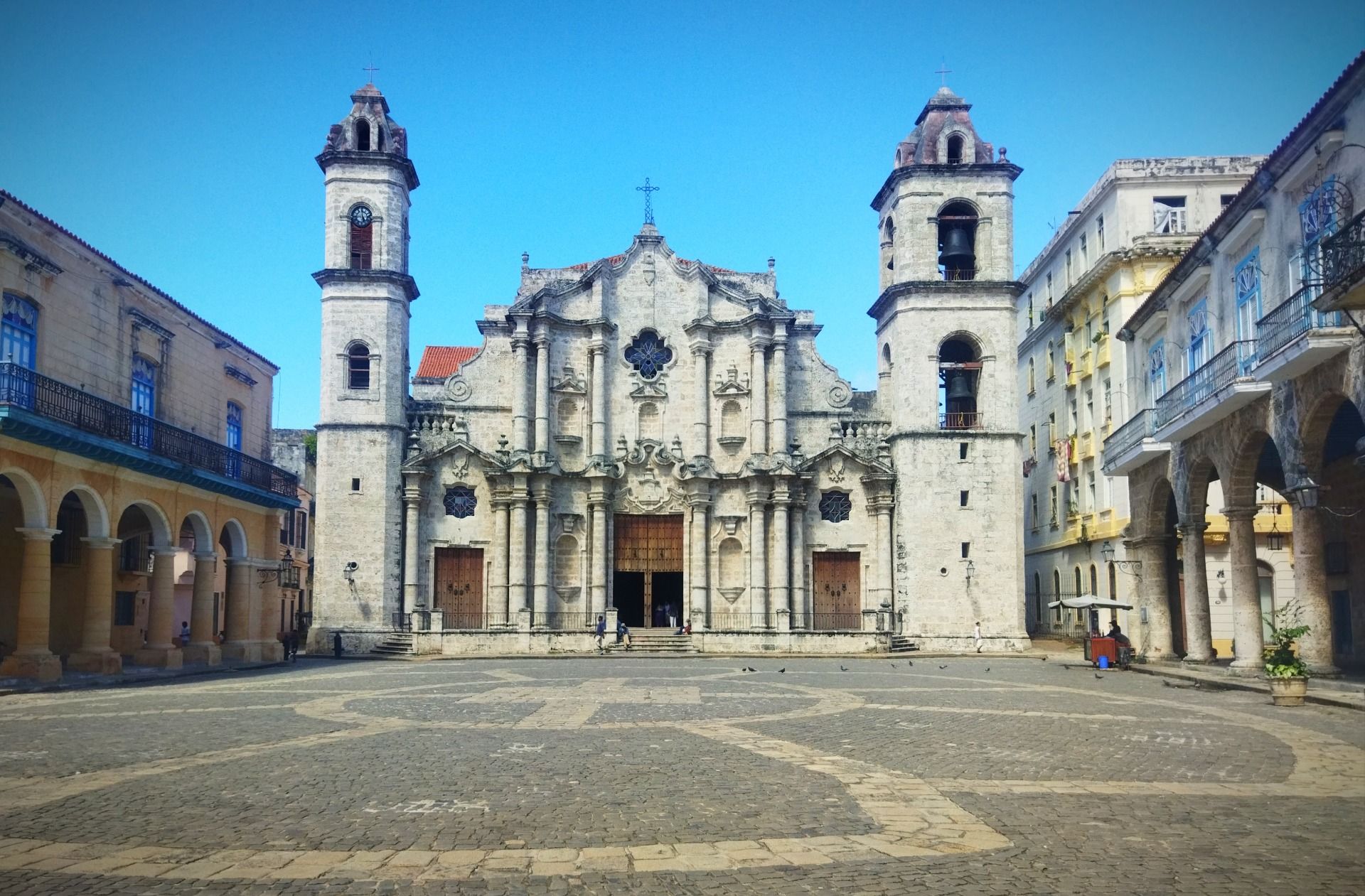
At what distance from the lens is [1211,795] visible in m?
10.8

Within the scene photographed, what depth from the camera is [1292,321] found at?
69.6 ft

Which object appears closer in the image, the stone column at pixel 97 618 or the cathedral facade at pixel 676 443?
the stone column at pixel 97 618

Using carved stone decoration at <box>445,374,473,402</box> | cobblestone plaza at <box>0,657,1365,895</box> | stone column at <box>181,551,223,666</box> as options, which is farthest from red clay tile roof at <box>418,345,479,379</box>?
cobblestone plaza at <box>0,657,1365,895</box>

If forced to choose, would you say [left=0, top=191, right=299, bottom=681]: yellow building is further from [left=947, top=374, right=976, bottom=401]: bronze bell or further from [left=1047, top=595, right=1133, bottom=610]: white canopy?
[left=947, top=374, right=976, bottom=401]: bronze bell

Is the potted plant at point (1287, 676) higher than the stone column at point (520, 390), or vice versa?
the stone column at point (520, 390)

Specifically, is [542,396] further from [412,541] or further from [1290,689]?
[1290,689]

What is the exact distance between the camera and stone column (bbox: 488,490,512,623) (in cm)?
4397

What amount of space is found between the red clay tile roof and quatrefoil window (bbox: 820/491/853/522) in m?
21.3

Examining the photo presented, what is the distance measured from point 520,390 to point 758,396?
30.6 feet

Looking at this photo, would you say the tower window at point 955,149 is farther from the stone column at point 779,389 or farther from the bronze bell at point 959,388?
the stone column at point 779,389

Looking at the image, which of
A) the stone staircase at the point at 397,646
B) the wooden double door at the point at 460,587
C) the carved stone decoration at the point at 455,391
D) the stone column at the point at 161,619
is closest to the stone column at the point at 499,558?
the wooden double door at the point at 460,587

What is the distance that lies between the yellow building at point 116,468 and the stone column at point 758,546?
55.2ft

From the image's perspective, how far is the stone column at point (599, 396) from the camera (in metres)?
45.5

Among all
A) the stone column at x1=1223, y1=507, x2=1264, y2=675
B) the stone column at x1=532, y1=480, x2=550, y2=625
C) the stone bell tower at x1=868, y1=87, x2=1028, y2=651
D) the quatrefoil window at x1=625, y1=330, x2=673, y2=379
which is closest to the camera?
the stone column at x1=1223, y1=507, x2=1264, y2=675
